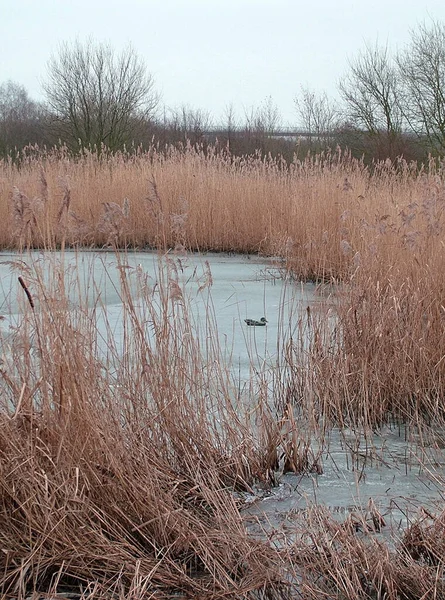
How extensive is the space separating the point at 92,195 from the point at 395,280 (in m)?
5.84

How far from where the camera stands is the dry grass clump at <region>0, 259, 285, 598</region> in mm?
1580

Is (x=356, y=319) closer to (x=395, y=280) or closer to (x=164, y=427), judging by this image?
(x=395, y=280)

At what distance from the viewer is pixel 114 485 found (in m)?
1.75

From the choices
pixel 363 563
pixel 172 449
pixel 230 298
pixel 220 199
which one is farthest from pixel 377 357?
pixel 220 199

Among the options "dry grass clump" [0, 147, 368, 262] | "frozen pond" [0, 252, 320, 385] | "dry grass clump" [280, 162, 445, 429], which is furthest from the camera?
"dry grass clump" [0, 147, 368, 262]

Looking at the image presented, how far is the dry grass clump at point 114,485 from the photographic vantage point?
Answer: 158 centimetres

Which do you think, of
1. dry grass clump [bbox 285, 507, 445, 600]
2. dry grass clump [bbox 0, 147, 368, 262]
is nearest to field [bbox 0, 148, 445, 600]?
dry grass clump [bbox 285, 507, 445, 600]

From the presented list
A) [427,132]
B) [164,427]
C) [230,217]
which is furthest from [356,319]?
[427,132]

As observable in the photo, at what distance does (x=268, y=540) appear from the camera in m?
1.67

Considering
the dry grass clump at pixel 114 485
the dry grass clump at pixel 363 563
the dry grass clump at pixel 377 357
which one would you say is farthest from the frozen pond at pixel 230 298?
the dry grass clump at pixel 363 563

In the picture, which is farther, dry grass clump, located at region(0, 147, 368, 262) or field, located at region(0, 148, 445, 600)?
dry grass clump, located at region(0, 147, 368, 262)

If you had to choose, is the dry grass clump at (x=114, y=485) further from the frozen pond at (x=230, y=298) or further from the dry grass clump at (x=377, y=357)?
the dry grass clump at (x=377, y=357)

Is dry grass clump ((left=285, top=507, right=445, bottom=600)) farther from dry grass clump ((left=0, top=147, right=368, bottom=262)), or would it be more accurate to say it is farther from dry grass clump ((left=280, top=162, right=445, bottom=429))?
dry grass clump ((left=0, top=147, right=368, bottom=262))

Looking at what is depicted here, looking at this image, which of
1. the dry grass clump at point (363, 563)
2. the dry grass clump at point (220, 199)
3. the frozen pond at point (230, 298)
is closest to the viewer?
the dry grass clump at point (363, 563)
